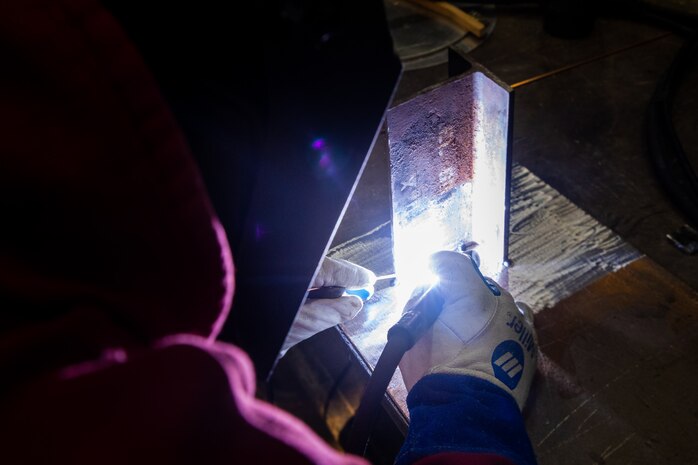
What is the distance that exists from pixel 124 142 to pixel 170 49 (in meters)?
0.19

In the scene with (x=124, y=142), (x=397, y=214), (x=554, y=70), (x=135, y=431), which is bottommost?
(x=554, y=70)

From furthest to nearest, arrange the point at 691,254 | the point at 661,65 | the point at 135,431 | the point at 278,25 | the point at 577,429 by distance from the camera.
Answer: the point at 661,65, the point at 691,254, the point at 577,429, the point at 278,25, the point at 135,431

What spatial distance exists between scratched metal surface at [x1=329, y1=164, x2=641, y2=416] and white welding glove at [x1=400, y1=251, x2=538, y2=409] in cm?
13

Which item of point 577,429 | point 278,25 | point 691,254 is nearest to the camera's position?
point 278,25

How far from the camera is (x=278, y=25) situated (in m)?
0.47

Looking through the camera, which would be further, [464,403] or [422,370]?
[422,370]

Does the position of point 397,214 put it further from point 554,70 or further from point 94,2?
point 554,70

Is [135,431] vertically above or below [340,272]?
above

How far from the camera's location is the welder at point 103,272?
326 mm

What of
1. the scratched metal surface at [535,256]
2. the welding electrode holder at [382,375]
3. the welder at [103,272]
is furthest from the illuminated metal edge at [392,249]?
the welder at [103,272]

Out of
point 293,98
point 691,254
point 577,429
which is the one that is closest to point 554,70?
point 691,254

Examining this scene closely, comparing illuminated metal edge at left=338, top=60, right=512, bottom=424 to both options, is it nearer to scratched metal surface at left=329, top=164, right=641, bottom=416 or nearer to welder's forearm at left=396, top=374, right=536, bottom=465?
scratched metal surface at left=329, top=164, right=641, bottom=416

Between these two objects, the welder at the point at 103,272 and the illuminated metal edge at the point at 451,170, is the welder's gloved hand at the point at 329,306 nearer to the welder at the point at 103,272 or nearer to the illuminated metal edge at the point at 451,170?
the illuminated metal edge at the point at 451,170

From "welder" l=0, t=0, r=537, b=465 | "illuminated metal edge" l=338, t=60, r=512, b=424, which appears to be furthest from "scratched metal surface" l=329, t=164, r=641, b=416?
"welder" l=0, t=0, r=537, b=465
